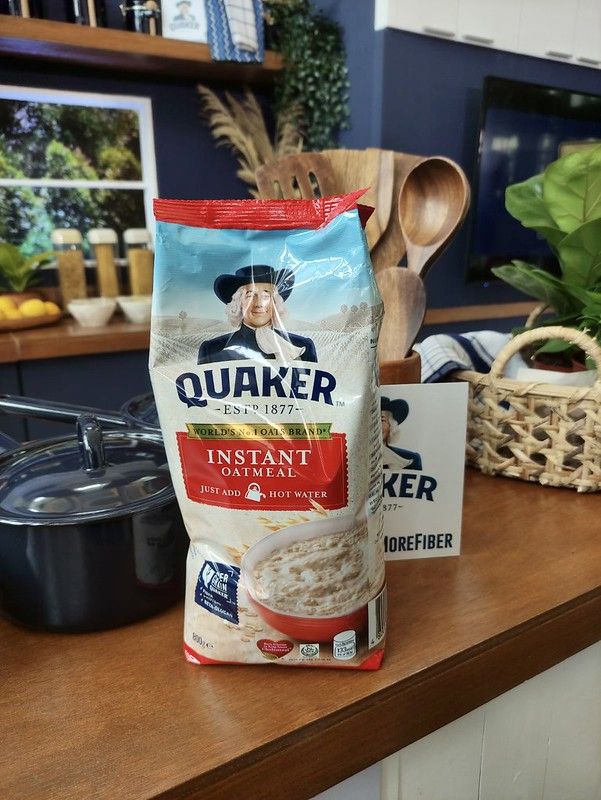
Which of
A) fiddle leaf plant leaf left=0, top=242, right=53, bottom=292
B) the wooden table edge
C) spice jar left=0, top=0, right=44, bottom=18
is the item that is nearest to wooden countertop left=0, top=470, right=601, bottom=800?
the wooden table edge

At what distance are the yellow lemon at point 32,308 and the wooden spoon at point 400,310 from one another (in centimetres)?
194

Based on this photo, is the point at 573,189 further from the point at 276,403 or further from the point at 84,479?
the point at 84,479

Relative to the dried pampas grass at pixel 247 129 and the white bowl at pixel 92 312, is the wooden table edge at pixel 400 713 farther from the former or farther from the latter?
the dried pampas grass at pixel 247 129

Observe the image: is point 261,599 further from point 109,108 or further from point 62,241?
point 109,108

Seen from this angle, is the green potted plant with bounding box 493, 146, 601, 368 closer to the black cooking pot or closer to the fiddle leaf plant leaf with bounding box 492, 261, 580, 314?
the fiddle leaf plant leaf with bounding box 492, 261, 580, 314

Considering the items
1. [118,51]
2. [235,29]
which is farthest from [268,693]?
[235,29]

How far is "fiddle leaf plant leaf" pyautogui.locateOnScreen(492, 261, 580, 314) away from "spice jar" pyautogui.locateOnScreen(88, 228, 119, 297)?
6.74ft

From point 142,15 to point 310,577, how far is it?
8.25ft

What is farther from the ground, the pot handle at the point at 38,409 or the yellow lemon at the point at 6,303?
the pot handle at the point at 38,409

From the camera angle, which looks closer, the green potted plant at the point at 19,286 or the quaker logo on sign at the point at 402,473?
the quaker logo on sign at the point at 402,473

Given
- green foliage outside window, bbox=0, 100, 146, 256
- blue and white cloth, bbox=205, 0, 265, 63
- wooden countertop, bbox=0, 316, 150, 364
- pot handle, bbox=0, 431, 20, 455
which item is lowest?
wooden countertop, bbox=0, 316, 150, 364

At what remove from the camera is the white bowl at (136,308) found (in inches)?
91.7

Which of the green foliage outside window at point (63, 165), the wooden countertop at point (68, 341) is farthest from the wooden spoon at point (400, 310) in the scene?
the green foliage outside window at point (63, 165)

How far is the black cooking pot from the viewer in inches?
16.6
